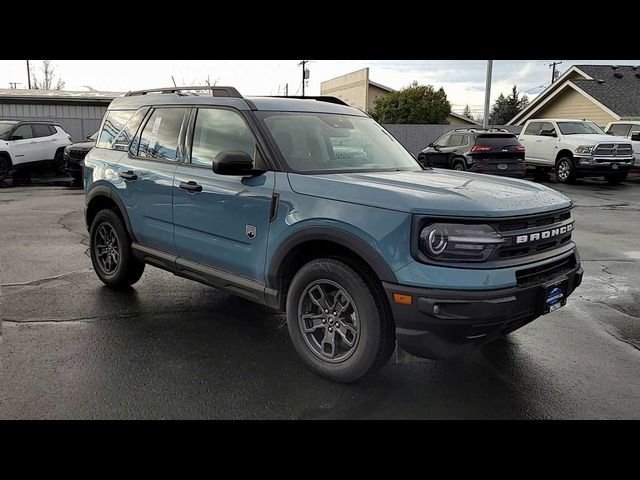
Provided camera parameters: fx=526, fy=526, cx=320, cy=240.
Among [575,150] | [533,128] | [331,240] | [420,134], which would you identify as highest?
[533,128]

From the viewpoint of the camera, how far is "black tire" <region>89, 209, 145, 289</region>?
529cm

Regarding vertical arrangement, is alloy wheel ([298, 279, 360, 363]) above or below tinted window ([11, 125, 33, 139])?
below

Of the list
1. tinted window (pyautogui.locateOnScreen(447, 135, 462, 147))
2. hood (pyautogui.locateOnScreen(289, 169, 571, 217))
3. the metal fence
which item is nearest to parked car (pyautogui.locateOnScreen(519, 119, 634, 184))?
tinted window (pyautogui.locateOnScreen(447, 135, 462, 147))

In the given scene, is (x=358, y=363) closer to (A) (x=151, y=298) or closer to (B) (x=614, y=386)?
(B) (x=614, y=386)

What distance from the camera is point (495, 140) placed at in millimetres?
15594

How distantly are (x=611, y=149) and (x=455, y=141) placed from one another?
4887mm

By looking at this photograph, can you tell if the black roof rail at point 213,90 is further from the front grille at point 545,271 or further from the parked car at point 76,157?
the parked car at point 76,157

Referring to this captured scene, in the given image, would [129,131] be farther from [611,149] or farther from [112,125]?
[611,149]

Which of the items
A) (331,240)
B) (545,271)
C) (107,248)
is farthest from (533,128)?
(331,240)

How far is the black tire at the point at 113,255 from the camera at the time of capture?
5289mm

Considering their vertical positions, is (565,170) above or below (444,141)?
below

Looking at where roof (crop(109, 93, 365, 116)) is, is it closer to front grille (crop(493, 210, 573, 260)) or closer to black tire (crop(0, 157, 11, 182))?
front grille (crop(493, 210, 573, 260))
